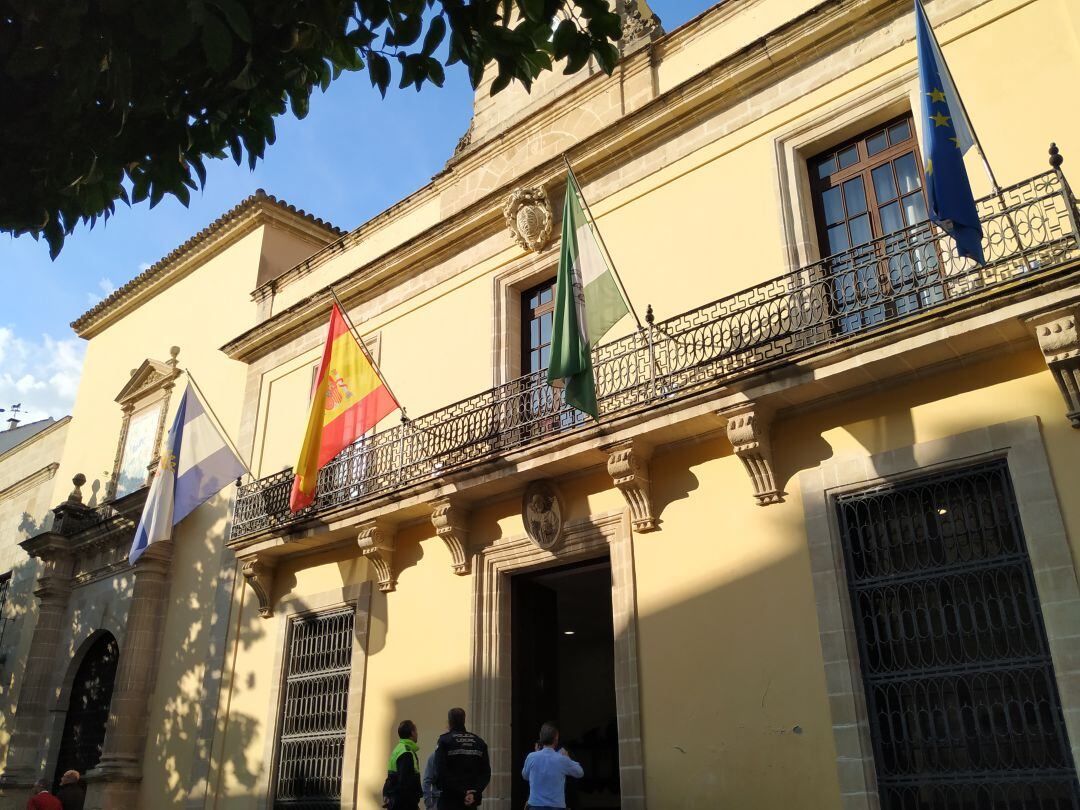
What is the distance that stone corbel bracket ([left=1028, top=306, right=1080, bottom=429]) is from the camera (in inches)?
266

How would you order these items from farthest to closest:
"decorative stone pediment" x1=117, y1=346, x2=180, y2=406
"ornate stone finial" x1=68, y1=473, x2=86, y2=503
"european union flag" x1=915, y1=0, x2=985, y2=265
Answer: "ornate stone finial" x1=68, y1=473, x2=86, y2=503 → "decorative stone pediment" x1=117, y1=346, x2=180, y2=406 → "european union flag" x1=915, y1=0, x2=985, y2=265

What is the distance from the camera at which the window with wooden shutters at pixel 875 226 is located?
26.3ft

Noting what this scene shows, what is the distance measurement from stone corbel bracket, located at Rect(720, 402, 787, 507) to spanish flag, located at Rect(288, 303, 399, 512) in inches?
160

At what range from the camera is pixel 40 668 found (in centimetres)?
1711

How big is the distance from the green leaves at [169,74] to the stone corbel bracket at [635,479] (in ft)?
15.6

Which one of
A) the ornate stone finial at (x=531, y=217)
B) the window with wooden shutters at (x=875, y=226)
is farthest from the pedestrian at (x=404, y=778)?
the ornate stone finial at (x=531, y=217)

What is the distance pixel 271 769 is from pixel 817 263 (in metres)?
8.95

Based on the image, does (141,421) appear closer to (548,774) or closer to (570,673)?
(570,673)

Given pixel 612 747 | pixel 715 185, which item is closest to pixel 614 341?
pixel 715 185

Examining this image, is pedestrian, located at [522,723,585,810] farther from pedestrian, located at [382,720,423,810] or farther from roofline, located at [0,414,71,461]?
roofline, located at [0,414,71,461]

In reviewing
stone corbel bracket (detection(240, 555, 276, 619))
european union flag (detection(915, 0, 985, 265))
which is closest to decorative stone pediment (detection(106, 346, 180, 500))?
stone corbel bracket (detection(240, 555, 276, 619))

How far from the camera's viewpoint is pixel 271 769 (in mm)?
11781

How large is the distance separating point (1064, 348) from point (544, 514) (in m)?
5.20

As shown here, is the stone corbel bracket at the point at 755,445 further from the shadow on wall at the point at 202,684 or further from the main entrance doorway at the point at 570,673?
the shadow on wall at the point at 202,684
